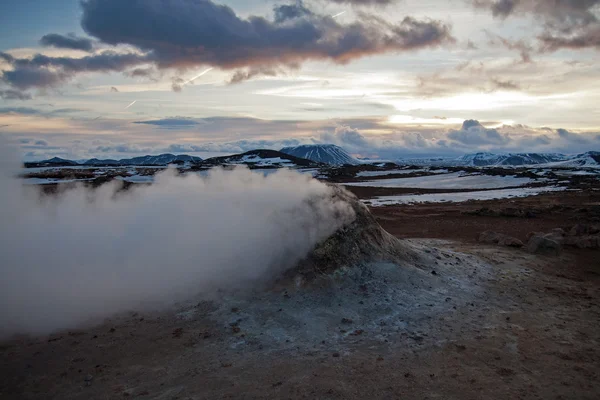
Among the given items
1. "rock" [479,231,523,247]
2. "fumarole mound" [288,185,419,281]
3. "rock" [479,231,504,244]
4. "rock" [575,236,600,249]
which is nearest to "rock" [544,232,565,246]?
"rock" [575,236,600,249]

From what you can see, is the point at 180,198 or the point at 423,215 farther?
the point at 423,215

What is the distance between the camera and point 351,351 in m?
7.39

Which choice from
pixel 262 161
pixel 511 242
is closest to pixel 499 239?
pixel 511 242

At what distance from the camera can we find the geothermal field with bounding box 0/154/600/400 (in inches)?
258

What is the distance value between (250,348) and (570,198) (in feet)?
131

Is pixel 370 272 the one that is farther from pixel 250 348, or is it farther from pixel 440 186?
pixel 440 186

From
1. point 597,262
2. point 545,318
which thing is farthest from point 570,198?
point 545,318

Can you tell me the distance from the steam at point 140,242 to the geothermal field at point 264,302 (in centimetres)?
4

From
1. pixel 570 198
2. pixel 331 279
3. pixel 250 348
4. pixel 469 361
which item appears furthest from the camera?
pixel 570 198

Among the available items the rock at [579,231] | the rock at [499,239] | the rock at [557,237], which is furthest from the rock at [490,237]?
the rock at [579,231]

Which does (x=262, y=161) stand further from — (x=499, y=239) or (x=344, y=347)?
(x=344, y=347)

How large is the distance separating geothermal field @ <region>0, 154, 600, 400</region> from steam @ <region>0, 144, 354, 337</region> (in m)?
0.04

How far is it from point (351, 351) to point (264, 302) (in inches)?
105

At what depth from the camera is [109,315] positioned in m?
9.05
